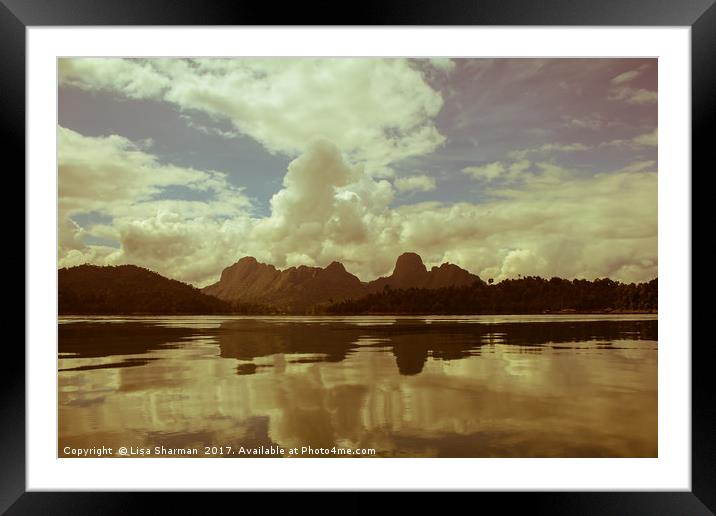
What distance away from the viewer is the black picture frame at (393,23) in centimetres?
305

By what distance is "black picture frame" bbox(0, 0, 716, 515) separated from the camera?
305 cm

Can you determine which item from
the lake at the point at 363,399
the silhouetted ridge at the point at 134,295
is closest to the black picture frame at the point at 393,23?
the lake at the point at 363,399

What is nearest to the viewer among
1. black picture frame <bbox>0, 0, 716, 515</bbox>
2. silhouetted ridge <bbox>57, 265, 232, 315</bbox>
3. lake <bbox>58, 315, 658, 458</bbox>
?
black picture frame <bbox>0, 0, 716, 515</bbox>

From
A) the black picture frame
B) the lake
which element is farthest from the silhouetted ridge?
the black picture frame

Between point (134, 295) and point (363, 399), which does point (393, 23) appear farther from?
point (134, 295)

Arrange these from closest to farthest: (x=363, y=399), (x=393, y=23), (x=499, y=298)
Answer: (x=393, y=23), (x=363, y=399), (x=499, y=298)

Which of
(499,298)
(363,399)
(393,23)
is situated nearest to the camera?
(393,23)

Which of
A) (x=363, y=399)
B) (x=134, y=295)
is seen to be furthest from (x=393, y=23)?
(x=134, y=295)

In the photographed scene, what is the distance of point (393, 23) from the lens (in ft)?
10.1

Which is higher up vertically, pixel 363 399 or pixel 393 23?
pixel 393 23

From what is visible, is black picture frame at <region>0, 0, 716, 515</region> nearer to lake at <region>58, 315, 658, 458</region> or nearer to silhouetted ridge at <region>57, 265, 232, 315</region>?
lake at <region>58, 315, 658, 458</region>

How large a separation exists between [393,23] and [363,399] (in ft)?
13.2

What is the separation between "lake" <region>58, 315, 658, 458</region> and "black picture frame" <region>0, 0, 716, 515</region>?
2.95 ft

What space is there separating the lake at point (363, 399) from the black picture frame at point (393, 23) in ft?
2.95
